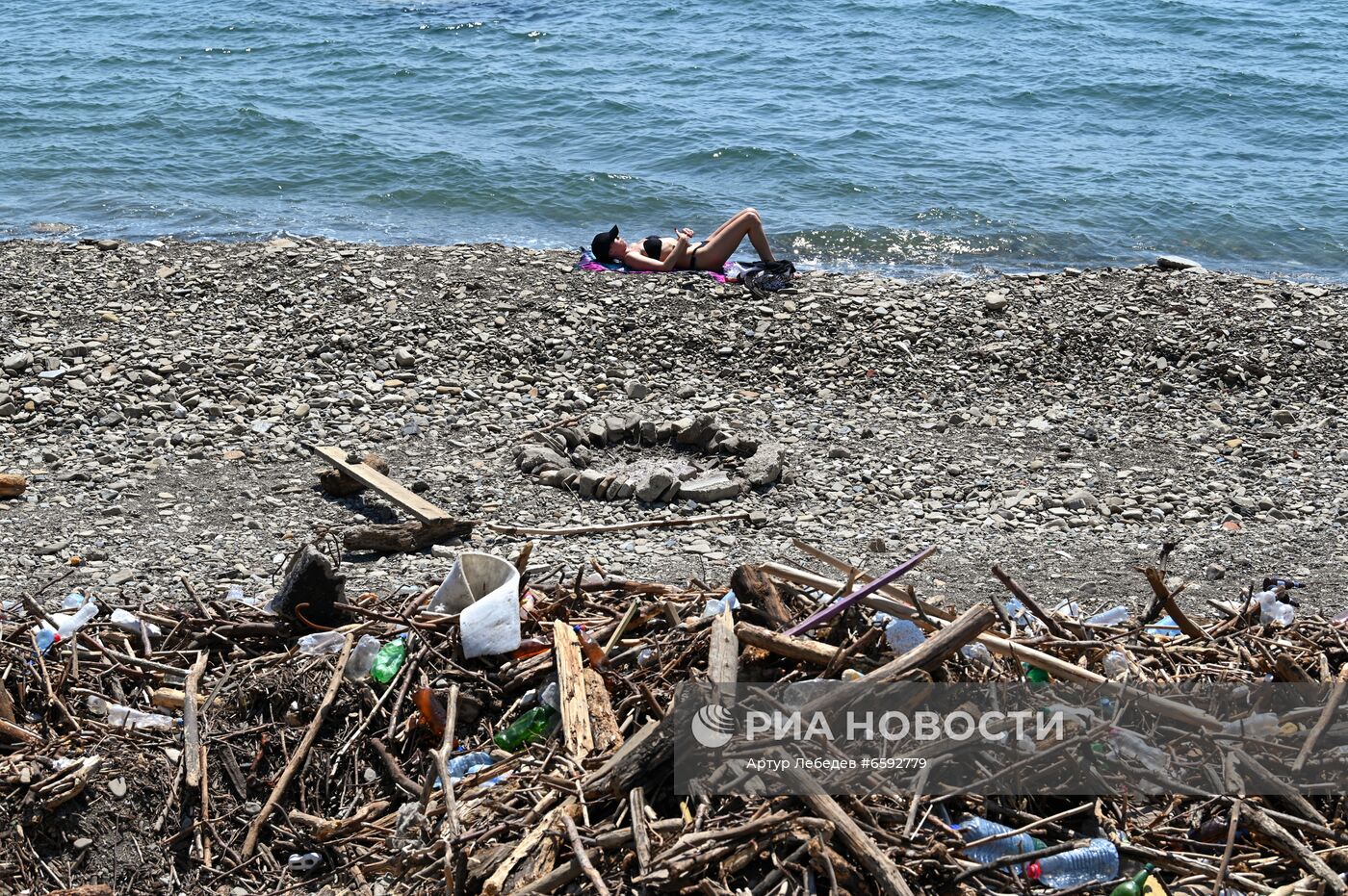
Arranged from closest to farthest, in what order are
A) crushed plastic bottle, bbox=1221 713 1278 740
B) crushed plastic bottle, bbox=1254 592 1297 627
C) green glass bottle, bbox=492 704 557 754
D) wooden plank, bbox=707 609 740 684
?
crushed plastic bottle, bbox=1221 713 1278 740, wooden plank, bbox=707 609 740 684, green glass bottle, bbox=492 704 557 754, crushed plastic bottle, bbox=1254 592 1297 627

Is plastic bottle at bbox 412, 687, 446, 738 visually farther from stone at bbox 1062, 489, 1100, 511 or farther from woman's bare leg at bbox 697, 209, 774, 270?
woman's bare leg at bbox 697, 209, 774, 270

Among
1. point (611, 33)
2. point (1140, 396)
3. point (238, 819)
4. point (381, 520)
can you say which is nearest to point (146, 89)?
point (611, 33)

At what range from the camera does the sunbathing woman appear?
410 inches

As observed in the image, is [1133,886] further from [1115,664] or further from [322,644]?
[322,644]

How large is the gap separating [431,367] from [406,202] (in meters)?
7.06

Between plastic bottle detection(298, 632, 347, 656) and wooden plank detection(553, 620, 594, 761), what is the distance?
0.81 meters

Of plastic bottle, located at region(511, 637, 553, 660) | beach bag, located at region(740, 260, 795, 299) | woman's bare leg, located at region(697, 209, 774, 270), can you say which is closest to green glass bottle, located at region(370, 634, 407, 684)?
plastic bottle, located at region(511, 637, 553, 660)

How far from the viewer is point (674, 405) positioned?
798 cm

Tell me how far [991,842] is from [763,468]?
13.1ft

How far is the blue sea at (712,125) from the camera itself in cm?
1386

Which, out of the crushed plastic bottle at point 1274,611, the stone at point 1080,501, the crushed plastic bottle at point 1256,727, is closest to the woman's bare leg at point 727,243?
the stone at point 1080,501

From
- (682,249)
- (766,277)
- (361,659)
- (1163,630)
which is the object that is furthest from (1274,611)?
(682,249)

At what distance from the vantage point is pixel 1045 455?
736 cm

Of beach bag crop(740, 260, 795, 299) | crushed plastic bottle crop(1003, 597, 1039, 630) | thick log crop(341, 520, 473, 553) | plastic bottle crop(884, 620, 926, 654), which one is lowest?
thick log crop(341, 520, 473, 553)
